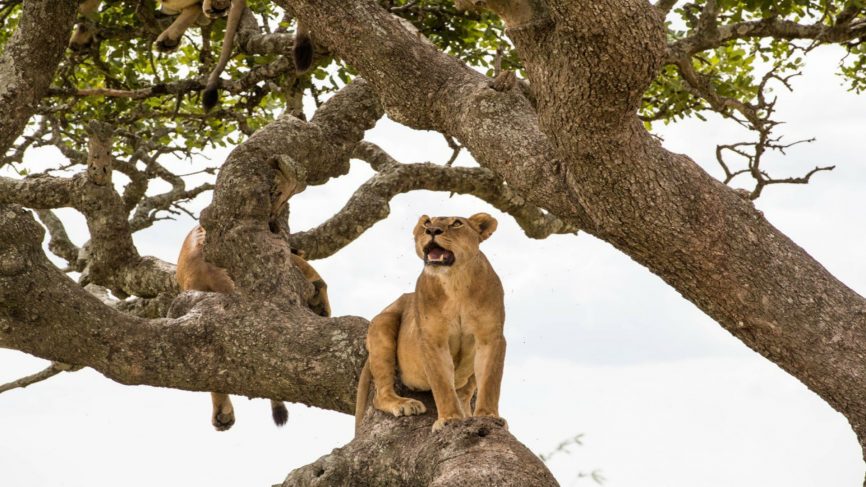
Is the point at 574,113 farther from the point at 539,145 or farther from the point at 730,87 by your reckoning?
the point at 730,87

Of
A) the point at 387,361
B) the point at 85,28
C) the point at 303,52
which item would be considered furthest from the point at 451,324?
the point at 85,28

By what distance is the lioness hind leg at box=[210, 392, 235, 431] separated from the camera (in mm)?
6562

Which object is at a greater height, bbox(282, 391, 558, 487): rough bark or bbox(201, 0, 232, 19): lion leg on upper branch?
bbox(201, 0, 232, 19): lion leg on upper branch

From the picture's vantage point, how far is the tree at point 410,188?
4.02 m

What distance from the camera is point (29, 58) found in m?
6.28

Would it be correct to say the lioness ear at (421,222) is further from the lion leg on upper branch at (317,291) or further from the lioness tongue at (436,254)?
the lion leg on upper branch at (317,291)

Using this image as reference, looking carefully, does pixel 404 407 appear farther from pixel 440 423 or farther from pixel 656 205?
pixel 656 205

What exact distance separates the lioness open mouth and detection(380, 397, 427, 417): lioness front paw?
0.65 m

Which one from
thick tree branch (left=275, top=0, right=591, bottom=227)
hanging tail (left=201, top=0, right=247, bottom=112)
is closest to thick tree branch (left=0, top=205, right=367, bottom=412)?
thick tree branch (left=275, top=0, right=591, bottom=227)

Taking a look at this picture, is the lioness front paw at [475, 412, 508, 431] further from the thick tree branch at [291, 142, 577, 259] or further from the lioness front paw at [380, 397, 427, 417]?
the thick tree branch at [291, 142, 577, 259]

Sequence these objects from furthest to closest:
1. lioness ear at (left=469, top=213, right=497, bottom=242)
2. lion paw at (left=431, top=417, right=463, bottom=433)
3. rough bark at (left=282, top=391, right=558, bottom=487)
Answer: lioness ear at (left=469, top=213, right=497, bottom=242) → lion paw at (left=431, top=417, right=463, bottom=433) → rough bark at (left=282, top=391, right=558, bottom=487)

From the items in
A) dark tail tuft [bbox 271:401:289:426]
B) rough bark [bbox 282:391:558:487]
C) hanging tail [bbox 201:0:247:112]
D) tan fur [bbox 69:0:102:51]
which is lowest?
rough bark [bbox 282:391:558:487]

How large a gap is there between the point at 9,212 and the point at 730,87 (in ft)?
16.6

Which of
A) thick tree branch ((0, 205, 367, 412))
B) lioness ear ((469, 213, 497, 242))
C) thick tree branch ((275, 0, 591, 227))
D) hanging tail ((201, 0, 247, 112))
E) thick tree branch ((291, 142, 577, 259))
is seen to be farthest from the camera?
thick tree branch ((291, 142, 577, 259))
